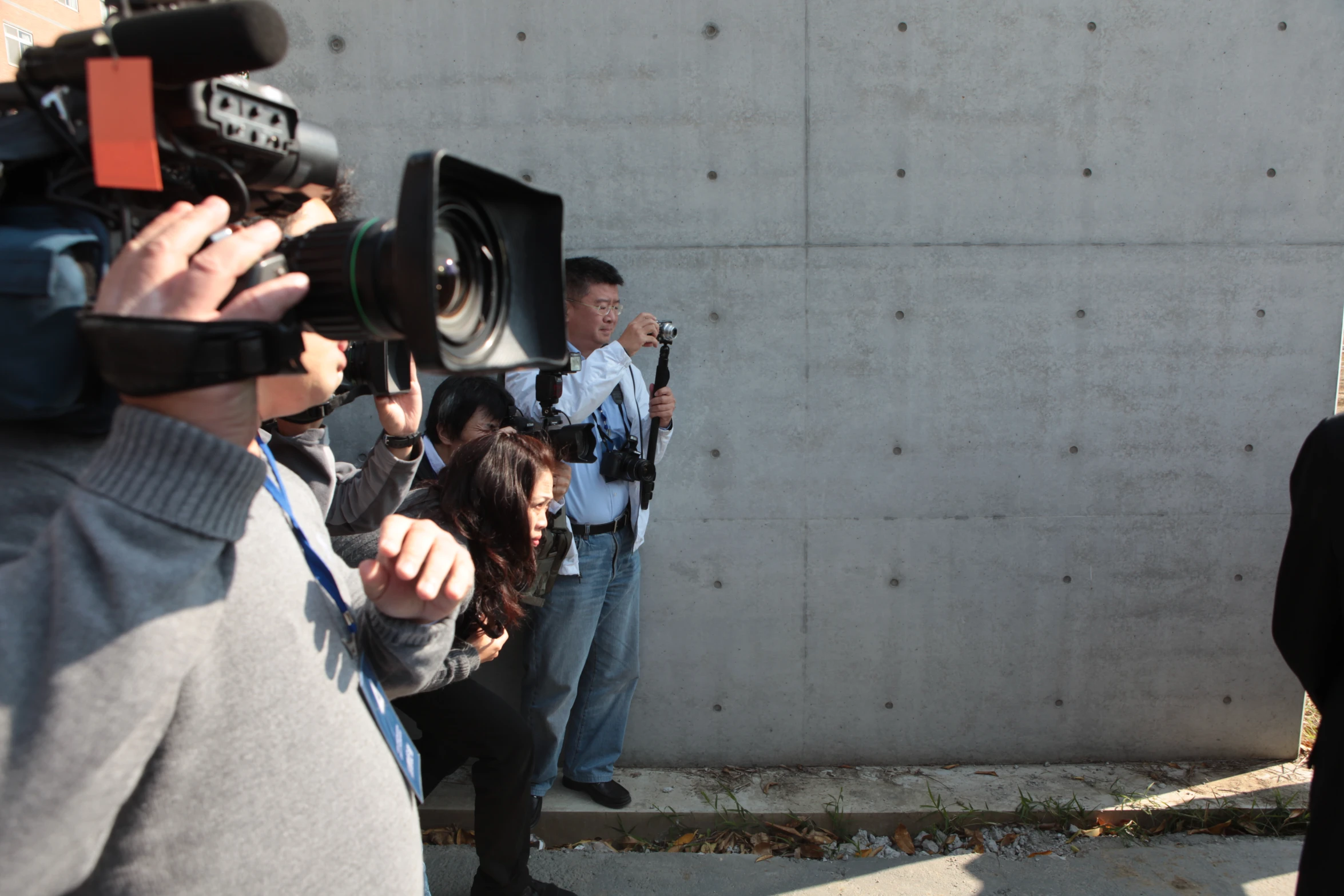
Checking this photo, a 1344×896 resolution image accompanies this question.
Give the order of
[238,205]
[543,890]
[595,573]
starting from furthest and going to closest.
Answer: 1. [595,573]
2. [543,890]
3. [238,205]

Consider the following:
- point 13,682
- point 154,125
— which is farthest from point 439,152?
point 13,682

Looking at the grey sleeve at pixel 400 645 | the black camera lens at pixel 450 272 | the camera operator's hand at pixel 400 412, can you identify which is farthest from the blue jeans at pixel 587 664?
the black camera lens at pixel 450 272

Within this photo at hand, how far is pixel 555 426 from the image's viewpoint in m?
2.81

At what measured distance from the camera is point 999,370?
3.16 meters

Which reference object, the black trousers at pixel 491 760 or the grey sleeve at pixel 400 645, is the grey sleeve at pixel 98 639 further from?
the black trousers at pixel 491 760

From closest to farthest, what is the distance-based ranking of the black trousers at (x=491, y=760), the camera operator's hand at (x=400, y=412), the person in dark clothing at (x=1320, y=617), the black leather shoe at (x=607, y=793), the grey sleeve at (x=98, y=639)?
the grey sleeve at (x=98, y=639) < the person in dark clothing at (x=1320, y=617) < the camera operator's hand at (x=400, y=412) < the black trousers at (x=491, y=760) < the black leather shoe at (x=607, y=793)

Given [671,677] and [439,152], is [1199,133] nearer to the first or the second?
[671,677]

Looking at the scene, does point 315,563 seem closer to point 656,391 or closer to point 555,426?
point 555,426

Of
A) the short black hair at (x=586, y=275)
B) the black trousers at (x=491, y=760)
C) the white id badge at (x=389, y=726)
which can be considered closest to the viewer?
the white id badge at (x=389, y=726)

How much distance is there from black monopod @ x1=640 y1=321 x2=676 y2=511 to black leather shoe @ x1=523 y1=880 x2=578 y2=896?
1.24 metres

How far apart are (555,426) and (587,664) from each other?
0.94 m

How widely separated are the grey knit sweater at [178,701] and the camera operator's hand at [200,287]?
3 cm

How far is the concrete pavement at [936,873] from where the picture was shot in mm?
2637

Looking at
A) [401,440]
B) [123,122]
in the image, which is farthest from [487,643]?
[123,122]
